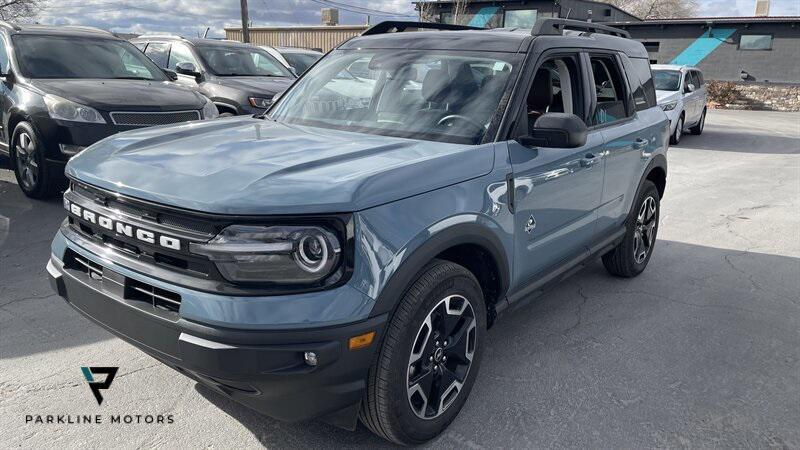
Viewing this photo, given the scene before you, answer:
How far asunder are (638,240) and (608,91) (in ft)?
→ 4.75

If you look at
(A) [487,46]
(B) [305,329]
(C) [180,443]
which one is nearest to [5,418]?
(C) [180,443]

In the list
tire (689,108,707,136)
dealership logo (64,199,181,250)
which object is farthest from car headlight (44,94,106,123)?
tire (689,108,707,136)

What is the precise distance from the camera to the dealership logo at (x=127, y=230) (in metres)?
2.39

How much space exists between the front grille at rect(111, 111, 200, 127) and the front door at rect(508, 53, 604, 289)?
14.4ft

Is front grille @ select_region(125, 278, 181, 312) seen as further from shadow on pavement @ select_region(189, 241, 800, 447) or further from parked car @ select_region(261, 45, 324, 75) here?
parked car @ select_region(261, 45, 324, 75)

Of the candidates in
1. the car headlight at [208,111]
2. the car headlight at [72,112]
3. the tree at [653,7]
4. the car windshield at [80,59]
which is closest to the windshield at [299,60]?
the car windshield at [80,59]

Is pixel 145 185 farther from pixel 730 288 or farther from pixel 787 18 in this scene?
pixel 787 18

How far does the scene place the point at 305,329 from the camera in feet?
7.29

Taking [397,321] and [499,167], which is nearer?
[397,321]

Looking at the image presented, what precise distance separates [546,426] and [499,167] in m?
1.29

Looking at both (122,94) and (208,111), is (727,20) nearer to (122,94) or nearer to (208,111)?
(208,111)

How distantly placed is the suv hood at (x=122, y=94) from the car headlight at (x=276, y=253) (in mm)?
4762

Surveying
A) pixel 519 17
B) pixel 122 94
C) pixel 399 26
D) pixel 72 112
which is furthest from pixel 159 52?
pixel 519 17

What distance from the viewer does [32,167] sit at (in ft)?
21.4
